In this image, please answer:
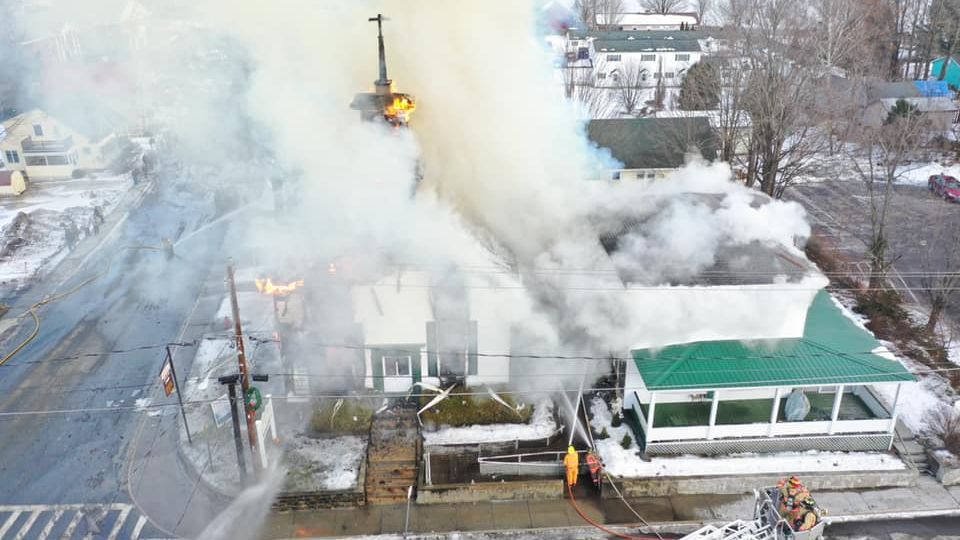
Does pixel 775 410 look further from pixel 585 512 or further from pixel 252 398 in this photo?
pixel 252 398

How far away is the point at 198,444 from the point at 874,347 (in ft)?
49.7

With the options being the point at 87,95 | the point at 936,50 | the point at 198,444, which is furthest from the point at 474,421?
the point at 936,50

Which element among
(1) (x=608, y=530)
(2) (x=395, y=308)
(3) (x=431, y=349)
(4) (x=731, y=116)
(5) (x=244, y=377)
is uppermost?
(4) (x=731, y=116)

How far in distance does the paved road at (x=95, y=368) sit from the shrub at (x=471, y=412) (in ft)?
19.4

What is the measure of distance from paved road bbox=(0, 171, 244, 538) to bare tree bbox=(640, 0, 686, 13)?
63173 mm

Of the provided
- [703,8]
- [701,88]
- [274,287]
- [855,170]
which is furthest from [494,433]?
[703,8]

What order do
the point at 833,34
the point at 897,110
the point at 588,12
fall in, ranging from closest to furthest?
the point at 833,34 → the point at 897,110 → the point at 588,12

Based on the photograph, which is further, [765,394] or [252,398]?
[765,394]

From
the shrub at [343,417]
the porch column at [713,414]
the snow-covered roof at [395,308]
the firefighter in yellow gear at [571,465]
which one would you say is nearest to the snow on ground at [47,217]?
the shrub at [343,417]

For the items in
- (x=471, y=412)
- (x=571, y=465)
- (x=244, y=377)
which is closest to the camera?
(x=244, y=377)

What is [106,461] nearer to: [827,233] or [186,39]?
[186,39]

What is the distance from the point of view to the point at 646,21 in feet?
220

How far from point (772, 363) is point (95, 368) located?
17322 mm

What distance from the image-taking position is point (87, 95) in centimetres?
3075
